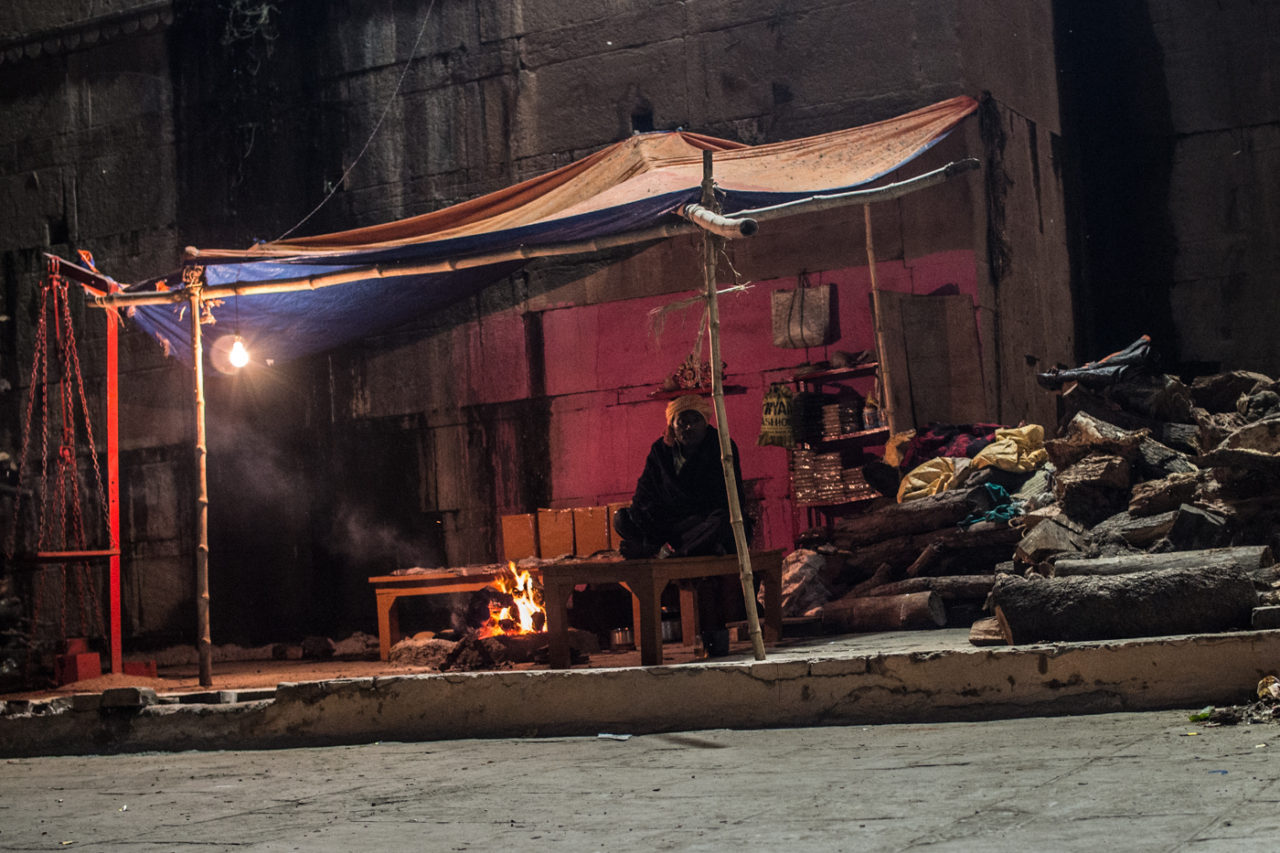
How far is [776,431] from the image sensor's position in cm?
998

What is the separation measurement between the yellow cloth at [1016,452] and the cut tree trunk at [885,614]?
49.5 inches

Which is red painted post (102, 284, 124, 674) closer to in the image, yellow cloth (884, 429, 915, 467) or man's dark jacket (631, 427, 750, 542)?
man's dark jacket (631, 427, 750, 542)

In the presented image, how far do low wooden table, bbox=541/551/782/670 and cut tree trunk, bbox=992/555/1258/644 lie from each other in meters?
1.75

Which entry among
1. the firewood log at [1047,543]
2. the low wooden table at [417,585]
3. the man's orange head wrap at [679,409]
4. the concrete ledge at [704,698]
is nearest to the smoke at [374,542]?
the low wooden table at [417,585]

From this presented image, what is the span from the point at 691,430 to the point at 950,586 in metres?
1.81

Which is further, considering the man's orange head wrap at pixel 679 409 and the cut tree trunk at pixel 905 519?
the cut tree trunk at pixel 905 519

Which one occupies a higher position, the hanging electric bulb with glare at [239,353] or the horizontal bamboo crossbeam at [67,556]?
the hanging electric bulb with glare at [239,353]

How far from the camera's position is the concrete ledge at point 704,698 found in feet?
17.4

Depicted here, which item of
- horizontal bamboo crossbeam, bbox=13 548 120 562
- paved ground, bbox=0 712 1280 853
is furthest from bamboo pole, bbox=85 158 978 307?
paved ground, bbox=0 712 1280 853

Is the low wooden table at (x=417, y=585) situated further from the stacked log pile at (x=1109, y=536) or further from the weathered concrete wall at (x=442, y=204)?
the stacked log pile at (x=1109, y=536)

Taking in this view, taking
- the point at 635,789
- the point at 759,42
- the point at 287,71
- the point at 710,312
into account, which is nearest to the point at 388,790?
the point at 635,789

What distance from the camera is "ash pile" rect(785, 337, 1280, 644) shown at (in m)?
5.64

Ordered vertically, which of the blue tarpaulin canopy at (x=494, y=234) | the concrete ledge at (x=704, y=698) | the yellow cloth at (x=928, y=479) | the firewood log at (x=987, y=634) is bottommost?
the concrete ledge at (x=704, y=698)

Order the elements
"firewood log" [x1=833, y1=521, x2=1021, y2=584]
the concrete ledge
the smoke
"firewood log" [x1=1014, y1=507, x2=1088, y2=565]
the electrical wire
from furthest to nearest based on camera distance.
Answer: the electrical wire < the smoke < "firewood log" [x1=833, y1=521, x2=1021, y2=584] < "firewood log" [x1=1014, y1=507, x2=1088, y2=565] < the concrete ledge
